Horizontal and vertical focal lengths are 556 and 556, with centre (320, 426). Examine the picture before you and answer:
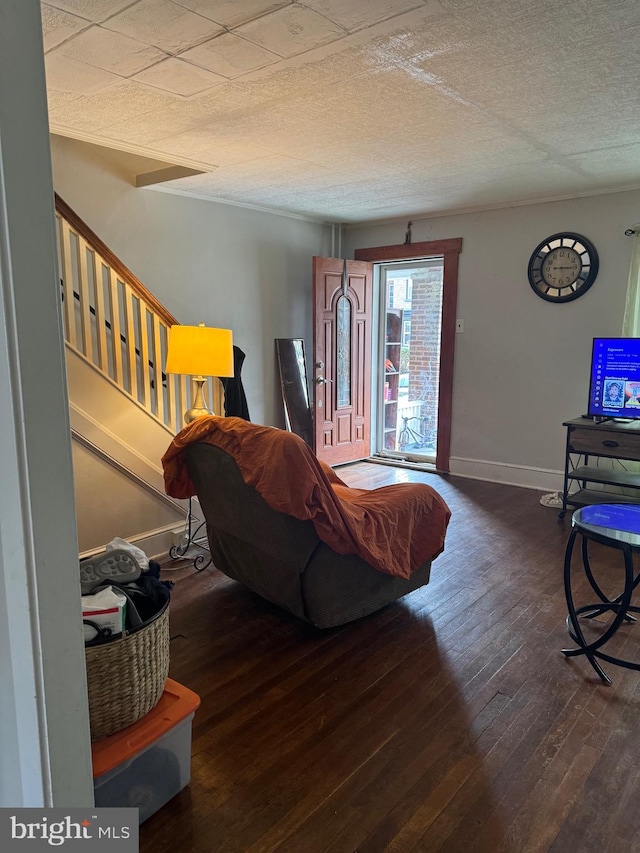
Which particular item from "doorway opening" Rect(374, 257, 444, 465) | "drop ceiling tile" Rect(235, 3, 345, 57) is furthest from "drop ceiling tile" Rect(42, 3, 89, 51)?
"doorway opening" Rect(374, 257, 444, 465)

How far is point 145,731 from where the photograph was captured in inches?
63.0

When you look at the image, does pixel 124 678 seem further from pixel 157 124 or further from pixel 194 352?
pixel 157 124

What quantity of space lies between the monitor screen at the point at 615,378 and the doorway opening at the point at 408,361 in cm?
210

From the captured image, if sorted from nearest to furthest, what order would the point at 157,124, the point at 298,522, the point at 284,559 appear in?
the point at 298,522
the point at 284,559
the point at 157,124

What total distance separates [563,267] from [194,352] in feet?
10.6

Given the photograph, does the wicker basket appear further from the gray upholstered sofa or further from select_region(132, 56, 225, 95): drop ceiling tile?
select_region(132, 56, 225, 95): drop ceiling tile

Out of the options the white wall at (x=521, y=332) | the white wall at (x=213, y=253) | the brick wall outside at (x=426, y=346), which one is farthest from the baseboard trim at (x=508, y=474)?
the white wall at (x=213, y=253)

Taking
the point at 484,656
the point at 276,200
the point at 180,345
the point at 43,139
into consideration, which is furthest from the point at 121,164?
the point at 484,656

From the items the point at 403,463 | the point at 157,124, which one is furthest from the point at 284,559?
the point at 403,463

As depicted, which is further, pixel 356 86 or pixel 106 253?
pixel 106 253

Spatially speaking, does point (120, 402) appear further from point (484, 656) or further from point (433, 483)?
point (433, 483)

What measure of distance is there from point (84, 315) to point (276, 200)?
2.41 meters

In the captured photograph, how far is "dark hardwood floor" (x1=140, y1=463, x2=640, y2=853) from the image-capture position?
1.61 metres

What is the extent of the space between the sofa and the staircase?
0.60 meters
